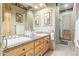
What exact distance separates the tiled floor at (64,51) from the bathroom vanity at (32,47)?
11cm

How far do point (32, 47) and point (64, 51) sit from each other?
461 mm

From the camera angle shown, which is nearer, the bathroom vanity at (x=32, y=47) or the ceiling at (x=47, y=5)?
the bathroom vanity at (x=32, y=47)

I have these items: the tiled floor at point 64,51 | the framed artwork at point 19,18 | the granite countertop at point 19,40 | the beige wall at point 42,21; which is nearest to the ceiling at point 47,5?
the beige wall at point 42,21

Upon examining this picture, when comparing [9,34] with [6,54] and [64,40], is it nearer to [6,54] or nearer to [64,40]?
[6,54]

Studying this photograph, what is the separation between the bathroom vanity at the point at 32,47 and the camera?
1.42m

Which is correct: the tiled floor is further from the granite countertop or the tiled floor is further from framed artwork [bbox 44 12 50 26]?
framed artwork [bbox 44 12 50 26]

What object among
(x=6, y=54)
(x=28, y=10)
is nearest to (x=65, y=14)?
(x=28, y=10)

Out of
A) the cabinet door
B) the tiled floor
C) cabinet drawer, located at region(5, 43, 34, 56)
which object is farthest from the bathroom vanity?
the cabinet door

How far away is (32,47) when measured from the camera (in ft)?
5.27

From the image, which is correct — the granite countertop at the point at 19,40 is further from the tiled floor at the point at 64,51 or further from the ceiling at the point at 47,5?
the ceiling at the point at 47,5

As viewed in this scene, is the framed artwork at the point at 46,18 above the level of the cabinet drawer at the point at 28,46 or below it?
above

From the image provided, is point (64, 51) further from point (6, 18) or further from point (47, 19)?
point (6, 18)

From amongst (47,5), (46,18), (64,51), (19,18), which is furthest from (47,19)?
(64,51)

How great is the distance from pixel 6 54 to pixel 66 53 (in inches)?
32.2
